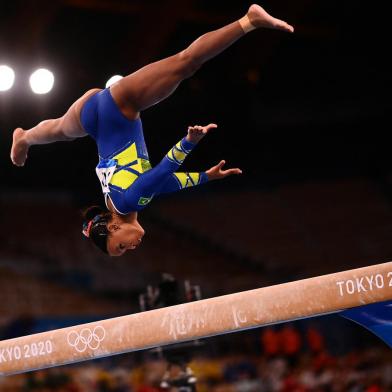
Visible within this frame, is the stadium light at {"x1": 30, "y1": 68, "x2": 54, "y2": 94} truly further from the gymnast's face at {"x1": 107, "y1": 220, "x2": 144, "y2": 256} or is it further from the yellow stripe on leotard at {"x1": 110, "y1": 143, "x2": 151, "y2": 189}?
the gymnast's face at {"x1": 107, "y1": 220, "x2": 144, "y2": 256}

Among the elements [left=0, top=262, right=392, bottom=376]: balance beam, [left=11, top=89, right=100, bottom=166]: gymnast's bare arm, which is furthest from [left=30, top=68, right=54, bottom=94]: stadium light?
[left=0, top=262, right=392, bottom=376]: balance beam

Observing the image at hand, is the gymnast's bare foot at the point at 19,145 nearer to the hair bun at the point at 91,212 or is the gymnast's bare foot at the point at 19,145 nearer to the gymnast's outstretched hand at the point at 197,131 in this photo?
the hair bun at the point at 91,212

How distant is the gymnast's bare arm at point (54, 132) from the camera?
5301 millimetres

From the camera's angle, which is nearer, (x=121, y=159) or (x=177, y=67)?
(x=177, y=67)

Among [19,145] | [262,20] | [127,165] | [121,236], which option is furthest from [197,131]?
[19,145]

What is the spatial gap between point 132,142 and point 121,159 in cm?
15

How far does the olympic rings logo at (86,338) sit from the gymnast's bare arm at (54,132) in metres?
1.44

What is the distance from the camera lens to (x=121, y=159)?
497 centimetres

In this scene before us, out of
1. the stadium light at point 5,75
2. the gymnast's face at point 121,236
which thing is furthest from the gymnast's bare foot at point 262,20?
the stadium light at point 5,75

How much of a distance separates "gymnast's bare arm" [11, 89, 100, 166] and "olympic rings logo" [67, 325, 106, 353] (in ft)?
4.74

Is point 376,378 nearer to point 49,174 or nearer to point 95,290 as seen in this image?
point 95,290

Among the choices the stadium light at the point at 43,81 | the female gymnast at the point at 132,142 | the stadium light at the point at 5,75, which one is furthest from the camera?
the stadium light at the point at 5,75

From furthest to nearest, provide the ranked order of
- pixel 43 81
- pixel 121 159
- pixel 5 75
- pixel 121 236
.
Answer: pixel 5 75
pixel 43 81
pixel 121 159
pixel 121 236

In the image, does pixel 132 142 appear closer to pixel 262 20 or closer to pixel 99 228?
pixel 99 228
